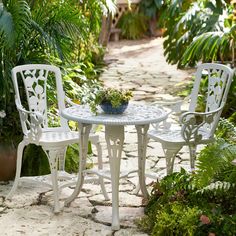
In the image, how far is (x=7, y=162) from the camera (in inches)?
194

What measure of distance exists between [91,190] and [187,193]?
113 centimetres

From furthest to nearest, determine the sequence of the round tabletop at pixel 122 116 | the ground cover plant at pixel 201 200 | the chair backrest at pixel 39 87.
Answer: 1. the chair backrest at pixel 39 87
2. the round tabletop at pixel 122 116
3. the ground cover plant at pixel 201 200

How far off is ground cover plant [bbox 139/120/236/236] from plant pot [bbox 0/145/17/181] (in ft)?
4.77

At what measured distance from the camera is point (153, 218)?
155 inches

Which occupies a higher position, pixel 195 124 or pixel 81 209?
pixel 195 124

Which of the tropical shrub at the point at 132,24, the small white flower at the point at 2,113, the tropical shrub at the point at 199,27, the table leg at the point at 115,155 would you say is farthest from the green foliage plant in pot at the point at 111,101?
the tropical shrub at the point at 132,24

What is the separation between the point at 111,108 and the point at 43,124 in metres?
0.93

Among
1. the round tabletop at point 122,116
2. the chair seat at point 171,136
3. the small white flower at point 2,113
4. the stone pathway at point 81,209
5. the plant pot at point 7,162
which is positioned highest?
the round tabletop at point 122,116

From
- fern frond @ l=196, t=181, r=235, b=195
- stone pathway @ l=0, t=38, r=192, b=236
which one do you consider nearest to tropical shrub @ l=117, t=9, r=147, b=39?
stone pathway @ l=0, t=38, r=192, b=236

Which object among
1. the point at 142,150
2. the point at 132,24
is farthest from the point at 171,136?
the point at 132,24

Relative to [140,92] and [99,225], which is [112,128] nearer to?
[99,225]

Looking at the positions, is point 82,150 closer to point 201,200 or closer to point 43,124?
point 43,124

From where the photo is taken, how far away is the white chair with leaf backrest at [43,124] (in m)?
4.30

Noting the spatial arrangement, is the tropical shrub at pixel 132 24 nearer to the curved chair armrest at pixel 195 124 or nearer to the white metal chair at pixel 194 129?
the white metal chair at pixel 194 129
